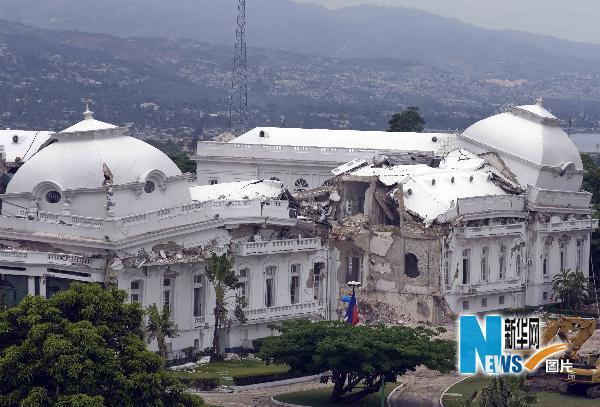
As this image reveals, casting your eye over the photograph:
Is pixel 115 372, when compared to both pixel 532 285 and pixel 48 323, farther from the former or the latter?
pixel 532 285

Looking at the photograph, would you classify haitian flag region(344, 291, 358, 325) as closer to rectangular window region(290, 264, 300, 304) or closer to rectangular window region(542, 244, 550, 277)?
rectangular window region(290, 264, 300, 304)

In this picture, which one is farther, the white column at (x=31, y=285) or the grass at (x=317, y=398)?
the white column at (x=31, y=285)

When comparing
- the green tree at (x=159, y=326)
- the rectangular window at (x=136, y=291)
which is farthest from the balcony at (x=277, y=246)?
the green tree at (x=159, y=326)

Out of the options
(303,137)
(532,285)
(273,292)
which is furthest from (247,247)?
(303,137)

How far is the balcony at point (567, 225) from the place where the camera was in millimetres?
111312

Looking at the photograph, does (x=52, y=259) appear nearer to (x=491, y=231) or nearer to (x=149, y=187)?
(x=149, y=187)

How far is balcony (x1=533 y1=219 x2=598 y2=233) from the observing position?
111312 millimetres

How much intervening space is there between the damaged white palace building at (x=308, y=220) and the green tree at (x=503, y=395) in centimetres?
2001

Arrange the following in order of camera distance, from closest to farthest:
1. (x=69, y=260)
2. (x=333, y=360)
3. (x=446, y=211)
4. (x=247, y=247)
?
(x=333, y=360) → (x=69, y=260) → (x=247, y=247) → (x=446, y=211)

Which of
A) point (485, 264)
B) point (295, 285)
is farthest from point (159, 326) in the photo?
point (485, 264)

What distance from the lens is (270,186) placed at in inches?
4200

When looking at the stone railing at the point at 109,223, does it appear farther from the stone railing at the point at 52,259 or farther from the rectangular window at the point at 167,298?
the rectangular window at the point at 167,298

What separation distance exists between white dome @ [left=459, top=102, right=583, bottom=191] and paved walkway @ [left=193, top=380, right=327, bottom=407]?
3008cm

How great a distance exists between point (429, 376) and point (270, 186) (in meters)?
20.5
